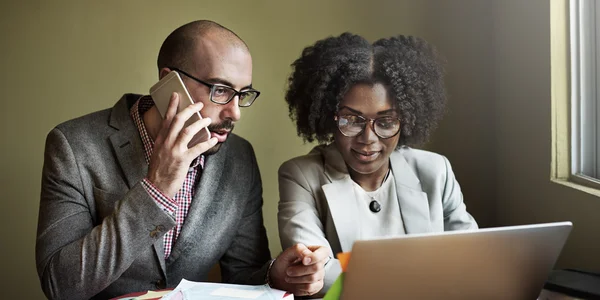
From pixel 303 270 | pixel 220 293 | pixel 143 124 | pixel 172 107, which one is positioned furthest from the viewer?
pixel 143 124

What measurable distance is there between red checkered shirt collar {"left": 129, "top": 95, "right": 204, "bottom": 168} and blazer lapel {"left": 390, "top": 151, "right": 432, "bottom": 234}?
1.81ft

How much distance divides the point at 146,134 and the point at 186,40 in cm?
28

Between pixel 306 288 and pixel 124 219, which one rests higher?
pixel 124 219

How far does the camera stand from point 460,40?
1749 mm

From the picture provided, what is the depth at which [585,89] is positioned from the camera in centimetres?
138

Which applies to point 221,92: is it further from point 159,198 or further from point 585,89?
point 585,89

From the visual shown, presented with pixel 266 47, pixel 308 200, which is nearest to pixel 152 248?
pixel 308 200

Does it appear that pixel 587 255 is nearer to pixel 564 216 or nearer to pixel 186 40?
pixel 564 216

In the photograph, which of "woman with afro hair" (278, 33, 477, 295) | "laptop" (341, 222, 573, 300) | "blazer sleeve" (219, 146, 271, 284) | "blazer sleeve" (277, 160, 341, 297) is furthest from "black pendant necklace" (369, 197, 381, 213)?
"laptop" (341, 222, 573, 300)

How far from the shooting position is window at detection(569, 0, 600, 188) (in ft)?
4.50

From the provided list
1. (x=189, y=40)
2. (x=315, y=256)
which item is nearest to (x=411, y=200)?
(x=315, y=256)

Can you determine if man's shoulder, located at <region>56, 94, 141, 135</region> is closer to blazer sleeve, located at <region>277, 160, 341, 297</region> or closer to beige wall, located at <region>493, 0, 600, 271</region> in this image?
blazer sleeve, located at <region>277, 160, 341, 297</region>

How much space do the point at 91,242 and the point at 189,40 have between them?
575mm

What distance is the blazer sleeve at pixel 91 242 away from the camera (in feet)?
3.84
